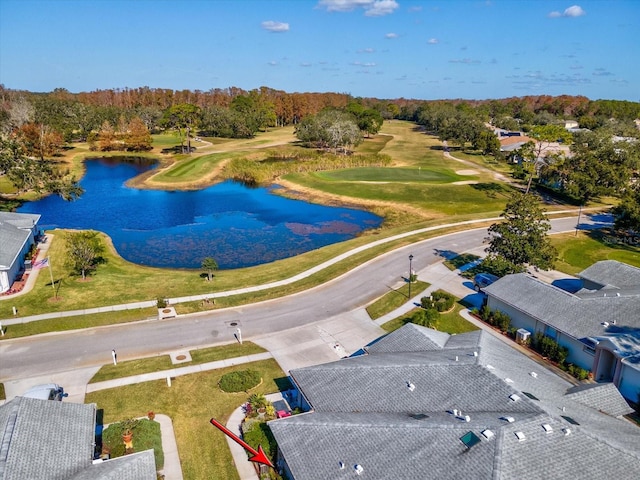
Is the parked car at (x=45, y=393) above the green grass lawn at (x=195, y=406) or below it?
above

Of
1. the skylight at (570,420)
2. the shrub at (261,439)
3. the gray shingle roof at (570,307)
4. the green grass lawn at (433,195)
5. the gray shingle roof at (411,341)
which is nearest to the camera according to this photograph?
the skylight at (570,420)

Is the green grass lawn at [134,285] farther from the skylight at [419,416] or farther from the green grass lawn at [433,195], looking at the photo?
the green grass lawn at [433,195]

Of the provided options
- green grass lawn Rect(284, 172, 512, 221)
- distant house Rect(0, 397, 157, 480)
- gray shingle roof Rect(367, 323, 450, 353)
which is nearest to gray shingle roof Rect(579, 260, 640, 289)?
gray shingle roof Rect(367, 323, 450, 353)

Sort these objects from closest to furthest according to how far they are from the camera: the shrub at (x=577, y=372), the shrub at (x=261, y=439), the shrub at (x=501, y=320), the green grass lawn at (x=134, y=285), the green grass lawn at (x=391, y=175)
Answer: the shrub at (x=261, y=439) → the shrub at (x=577, y=372) → the shrub at (x=501, y=320) → the green grass lawn at (x=134, y=285) → the green grass lawn at (x=391, y=175)

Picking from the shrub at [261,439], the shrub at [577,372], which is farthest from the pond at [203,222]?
the shrub at [577,372]

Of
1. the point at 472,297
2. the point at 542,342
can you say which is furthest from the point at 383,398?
the point at 472,297

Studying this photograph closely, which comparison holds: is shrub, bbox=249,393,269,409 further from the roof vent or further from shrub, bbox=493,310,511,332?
shrub, bbox=493,310,511,332
